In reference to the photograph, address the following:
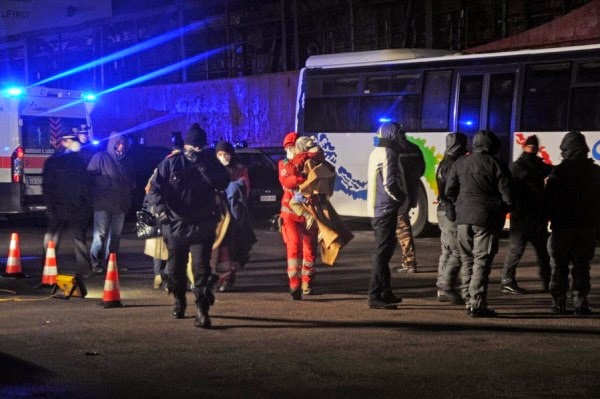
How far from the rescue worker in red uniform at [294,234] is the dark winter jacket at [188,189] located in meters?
1.81

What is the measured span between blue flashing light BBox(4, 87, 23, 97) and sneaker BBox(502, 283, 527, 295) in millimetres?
11895

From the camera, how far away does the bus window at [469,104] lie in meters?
17.6

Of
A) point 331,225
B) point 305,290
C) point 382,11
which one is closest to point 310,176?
point 331,225

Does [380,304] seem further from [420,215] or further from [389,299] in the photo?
[420,215]

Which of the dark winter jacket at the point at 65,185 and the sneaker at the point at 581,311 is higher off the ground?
the dark winter jacket at the point at 65,185

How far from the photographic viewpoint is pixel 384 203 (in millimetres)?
10109

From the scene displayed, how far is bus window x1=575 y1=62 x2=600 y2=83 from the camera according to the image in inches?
631

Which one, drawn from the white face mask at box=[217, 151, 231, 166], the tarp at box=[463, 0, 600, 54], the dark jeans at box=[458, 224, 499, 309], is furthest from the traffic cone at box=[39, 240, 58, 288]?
the tarp at box=[463, 0, 600, 54]

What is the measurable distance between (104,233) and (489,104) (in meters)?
7.43

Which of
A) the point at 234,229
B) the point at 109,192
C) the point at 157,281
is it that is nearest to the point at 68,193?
the point at 109,192

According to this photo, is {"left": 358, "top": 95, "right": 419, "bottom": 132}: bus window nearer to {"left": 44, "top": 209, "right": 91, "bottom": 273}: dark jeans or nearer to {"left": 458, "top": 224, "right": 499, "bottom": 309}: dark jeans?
{"left": 44, "top": 209, "right": 91, "bottom": 273}: dark jeans

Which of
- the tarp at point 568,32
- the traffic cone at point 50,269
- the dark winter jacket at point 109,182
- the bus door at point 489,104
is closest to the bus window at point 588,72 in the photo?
the bus door at point 489,104

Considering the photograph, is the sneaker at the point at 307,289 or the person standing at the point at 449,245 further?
the sneaker at the point at 307,289

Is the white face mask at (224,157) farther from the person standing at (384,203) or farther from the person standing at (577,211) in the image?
the person standing at (577,211)
